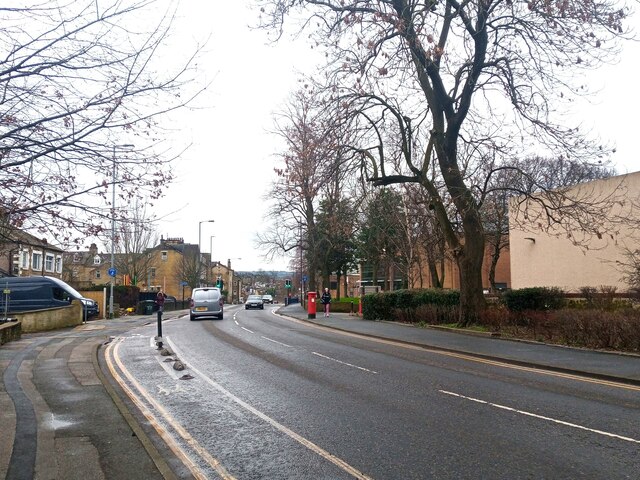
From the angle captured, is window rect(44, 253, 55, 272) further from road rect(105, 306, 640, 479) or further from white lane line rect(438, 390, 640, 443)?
white lane line rect(438, 390, 640, 443)

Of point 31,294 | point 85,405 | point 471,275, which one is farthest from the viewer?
point 31,294

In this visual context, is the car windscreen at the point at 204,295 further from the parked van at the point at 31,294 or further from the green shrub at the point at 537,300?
the green shrub at the point at 537,300

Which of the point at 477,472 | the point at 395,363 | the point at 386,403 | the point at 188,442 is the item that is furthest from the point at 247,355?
the point at 477,472

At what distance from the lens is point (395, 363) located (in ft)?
42.3

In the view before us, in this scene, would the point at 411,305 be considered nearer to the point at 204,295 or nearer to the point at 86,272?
the point at 204,295

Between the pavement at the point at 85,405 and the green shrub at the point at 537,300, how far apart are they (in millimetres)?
3091

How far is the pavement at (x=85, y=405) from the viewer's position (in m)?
5.57

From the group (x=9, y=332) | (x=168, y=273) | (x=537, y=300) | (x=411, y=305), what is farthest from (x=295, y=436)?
(x=168, y=273)

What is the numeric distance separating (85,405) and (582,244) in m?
26.5

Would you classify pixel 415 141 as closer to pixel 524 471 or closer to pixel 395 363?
pixel 395 363

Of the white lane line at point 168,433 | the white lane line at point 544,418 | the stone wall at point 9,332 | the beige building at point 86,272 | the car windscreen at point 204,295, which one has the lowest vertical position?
the white lane line at point 168,433

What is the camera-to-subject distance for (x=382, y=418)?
7.47 meters

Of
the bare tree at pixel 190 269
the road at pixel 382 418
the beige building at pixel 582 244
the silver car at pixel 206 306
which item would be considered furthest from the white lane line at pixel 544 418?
the bare tree at pixel 190 269

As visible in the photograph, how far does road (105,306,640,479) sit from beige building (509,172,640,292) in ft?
39.5
